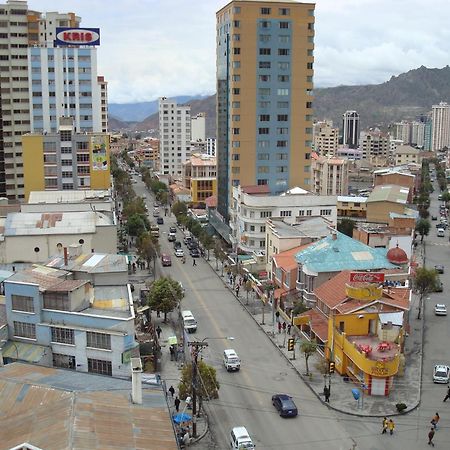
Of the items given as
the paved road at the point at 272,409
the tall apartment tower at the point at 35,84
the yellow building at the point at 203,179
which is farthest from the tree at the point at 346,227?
the tall apartment tower at the point at 35,84

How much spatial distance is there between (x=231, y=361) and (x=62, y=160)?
41.5 meters

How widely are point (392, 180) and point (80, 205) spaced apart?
68.8 metres

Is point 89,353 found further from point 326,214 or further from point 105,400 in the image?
point 326,214

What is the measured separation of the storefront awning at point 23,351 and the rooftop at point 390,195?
70.6 meters

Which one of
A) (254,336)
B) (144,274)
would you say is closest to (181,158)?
(144,274)

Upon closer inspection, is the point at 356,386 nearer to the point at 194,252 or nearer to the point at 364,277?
the point at 364,277

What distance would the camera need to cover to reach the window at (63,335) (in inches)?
1342

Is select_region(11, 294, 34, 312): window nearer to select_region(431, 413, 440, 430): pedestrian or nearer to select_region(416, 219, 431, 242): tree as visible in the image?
select_region(431, 413, 440, 430): pedestrian

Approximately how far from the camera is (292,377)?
1544 inches

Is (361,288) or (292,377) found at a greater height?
(361,288)

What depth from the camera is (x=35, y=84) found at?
8375cm

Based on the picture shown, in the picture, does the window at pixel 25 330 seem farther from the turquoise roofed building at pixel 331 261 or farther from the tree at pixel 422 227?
the tree at pixel 422 227

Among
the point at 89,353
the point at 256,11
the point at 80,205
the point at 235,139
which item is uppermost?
the point at 256,11

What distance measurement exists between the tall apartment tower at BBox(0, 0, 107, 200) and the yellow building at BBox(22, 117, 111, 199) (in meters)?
10.2
